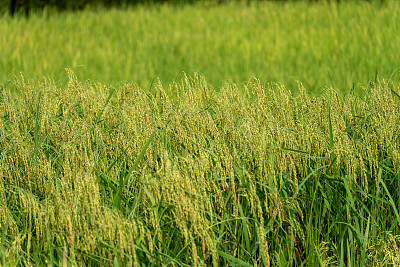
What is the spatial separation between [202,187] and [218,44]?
11.4 ft

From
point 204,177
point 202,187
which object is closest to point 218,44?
point 204,177

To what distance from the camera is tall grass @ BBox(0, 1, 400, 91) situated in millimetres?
4633

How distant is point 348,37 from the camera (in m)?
5.32

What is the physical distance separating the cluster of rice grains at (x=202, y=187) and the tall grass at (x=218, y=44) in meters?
1.31

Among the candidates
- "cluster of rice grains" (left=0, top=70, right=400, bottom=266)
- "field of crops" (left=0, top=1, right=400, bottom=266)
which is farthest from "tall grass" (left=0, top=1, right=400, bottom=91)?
"cluster of rice grains" (left=0, top=70, right=400, bottom=266)

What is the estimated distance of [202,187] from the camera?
2115 millimetres

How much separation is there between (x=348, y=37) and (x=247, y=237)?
146 inches

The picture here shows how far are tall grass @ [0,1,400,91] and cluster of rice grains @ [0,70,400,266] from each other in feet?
4.31

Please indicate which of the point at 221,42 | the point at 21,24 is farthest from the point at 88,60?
the point at 21,24

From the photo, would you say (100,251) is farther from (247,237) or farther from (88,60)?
(88,60)

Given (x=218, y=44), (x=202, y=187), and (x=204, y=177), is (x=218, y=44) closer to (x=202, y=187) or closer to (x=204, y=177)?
(x=204, y=177)

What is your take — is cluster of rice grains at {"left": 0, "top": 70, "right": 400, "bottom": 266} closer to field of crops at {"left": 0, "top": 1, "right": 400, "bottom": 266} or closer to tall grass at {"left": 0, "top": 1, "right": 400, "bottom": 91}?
field of crops at {"left": 0, "top": 1, "right": 400, "bottom": 266}

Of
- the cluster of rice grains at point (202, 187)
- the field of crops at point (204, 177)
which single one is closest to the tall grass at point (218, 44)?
the field of crops at point (204, 177)

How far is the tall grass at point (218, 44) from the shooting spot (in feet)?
15.2
